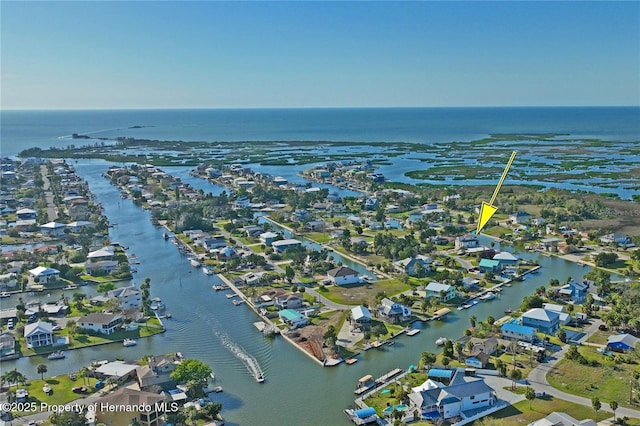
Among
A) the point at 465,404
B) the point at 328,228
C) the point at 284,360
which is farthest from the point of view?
the point at 328,228

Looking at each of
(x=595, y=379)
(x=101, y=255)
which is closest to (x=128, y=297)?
(x=101, y=255)

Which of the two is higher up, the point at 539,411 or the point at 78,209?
the point at 78,209

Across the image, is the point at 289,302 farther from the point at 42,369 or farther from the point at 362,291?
the point at 42,369

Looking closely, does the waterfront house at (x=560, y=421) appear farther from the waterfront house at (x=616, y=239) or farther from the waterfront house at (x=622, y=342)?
the waterfront house at (x=616, y=239)

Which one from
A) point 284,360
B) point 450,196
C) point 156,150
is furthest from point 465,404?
point 156,150

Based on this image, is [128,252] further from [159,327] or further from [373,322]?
[373,322]

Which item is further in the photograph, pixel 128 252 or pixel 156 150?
pixel 156 150
